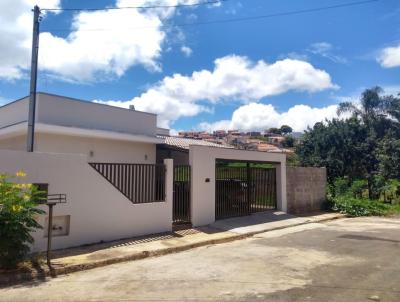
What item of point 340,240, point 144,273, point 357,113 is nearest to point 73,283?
point 144,273

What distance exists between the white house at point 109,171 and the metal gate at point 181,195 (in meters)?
0.04

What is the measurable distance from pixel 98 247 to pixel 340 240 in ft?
23.3

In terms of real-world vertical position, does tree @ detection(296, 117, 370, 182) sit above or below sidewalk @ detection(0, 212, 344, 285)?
above

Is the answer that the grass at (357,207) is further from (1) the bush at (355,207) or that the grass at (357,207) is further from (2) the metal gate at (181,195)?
(2) the metal gate at (181,195)

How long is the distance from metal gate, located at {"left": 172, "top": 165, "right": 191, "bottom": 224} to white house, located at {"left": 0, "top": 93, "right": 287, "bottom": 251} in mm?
36

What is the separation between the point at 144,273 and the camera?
7.68 m

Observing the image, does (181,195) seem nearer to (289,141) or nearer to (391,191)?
(391,191)

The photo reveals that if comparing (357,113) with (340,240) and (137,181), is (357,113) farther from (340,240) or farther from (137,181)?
(137,181)

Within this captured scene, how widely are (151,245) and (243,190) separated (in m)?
6.43

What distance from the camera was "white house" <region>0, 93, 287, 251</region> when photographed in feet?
30.9

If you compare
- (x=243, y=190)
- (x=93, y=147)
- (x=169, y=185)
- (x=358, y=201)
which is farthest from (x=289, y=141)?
(x=169, y=185)

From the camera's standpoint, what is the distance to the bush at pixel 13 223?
725cm

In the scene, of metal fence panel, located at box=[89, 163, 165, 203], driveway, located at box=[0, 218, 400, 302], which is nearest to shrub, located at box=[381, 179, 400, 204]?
driveway, located at box=[0, 218, 400, 302]

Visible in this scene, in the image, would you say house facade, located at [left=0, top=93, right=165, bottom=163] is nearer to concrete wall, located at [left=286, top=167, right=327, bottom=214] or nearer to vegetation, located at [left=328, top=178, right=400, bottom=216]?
concrete wall, located at [left=286, top=167, right=327, bottom=214]
